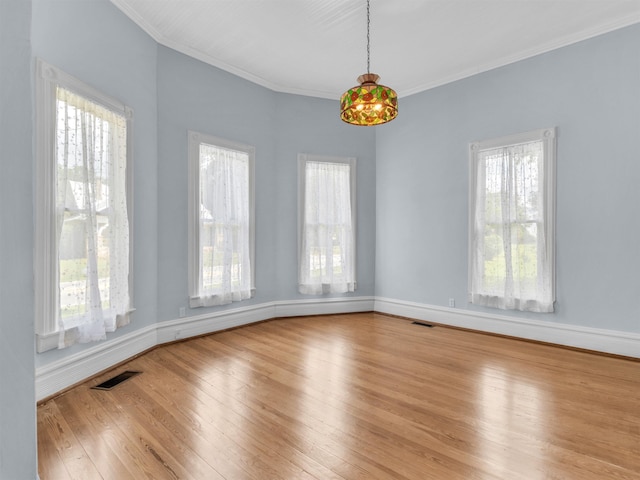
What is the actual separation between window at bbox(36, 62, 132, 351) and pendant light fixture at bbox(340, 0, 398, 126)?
2.20 metres

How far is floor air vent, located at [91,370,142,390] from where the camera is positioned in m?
2.85

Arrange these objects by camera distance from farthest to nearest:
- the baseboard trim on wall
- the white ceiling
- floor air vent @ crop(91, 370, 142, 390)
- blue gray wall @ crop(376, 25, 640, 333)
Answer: blue gray wall @ crop(376, 25, 640, 333)
the white ceiling
floor air vent @ crop(91, 370, 142, 390)
the baseboard trim on wall

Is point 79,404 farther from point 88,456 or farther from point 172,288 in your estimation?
point 172,288

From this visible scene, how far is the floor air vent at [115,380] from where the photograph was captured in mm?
2852

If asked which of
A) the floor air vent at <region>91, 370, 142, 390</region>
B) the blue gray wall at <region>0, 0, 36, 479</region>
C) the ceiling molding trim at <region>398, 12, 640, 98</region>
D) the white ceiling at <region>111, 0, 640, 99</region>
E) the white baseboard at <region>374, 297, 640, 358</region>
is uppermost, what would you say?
the white ceiling at <region>111, 0, 640, 99</region>

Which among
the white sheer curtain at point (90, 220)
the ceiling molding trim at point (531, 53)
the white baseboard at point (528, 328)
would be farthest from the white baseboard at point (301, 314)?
the ceiling molding trim at point (531, 53)

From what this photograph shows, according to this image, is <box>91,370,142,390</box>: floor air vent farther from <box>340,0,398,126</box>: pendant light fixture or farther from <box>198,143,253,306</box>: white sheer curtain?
<box>340,0,398,126</box>: pendant light fixture

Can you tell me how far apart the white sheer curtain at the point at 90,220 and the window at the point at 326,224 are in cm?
257

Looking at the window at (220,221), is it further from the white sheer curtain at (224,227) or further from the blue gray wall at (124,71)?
the blue gray wall at (124,71)

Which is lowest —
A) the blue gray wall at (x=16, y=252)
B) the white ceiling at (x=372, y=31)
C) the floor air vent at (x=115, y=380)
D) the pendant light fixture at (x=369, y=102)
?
the floor air vent at (x=115, y=380)

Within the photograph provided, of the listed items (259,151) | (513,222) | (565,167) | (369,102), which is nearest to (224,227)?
(259,151)

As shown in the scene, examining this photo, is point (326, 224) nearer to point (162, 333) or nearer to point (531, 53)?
point (162, 333)

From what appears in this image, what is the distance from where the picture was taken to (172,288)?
4.06m

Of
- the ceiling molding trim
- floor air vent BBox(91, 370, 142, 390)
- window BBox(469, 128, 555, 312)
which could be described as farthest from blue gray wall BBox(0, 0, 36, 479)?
the ceiling molding trim
